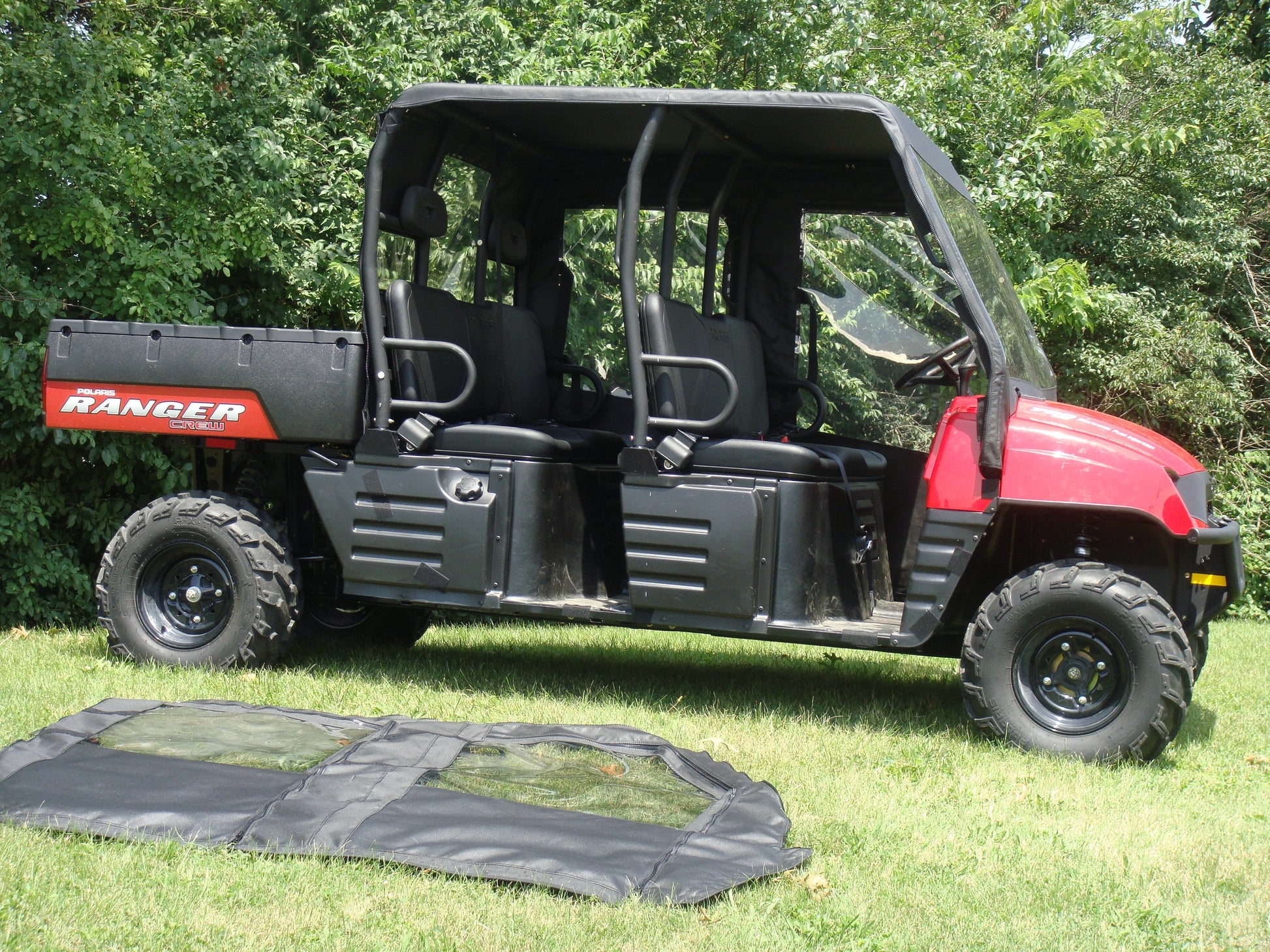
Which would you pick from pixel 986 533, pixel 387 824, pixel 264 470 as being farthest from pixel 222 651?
pixel 986 533

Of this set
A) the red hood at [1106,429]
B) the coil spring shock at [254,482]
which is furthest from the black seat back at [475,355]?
the red hood at [1106,429]

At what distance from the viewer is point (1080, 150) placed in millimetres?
10289

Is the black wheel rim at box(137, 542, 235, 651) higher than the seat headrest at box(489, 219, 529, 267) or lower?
lower

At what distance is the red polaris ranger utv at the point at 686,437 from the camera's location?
4.68 metres

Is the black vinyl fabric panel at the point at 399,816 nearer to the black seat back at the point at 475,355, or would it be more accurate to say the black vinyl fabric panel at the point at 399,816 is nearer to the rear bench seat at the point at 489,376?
the rear bench seat at the point at 489,376

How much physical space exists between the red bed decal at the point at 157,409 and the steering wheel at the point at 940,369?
9.06 ft

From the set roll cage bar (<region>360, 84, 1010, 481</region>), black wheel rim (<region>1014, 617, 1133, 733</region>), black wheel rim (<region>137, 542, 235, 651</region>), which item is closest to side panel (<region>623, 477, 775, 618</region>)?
roll cage bar (<region>360, 84, 1010, 481</region>)

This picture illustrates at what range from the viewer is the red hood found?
455 centimetres

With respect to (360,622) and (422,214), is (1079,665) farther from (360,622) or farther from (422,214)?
(360,622)

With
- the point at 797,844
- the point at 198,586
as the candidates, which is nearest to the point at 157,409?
the point at 198,586

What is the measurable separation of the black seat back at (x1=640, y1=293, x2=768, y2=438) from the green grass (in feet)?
4.11

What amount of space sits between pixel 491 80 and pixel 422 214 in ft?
11.6

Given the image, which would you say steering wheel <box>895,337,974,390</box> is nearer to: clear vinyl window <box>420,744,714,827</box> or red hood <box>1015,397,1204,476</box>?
red hood <box>1015,397,1204,476</box>

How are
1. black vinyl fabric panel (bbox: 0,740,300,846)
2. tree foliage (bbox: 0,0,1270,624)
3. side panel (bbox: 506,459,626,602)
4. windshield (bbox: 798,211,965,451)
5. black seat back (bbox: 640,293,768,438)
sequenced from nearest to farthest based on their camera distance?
black vinyl fabric panel (bbox: 0,740,300,846) < black seat back (bbox: 640,293,768,438) < side panel (bbox: 506,459,626,602) < windshield (bbox: 798,211,965,451) < tree foliage (bbox: 0,0,1270,624)
